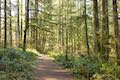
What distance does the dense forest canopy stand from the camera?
17075 mm

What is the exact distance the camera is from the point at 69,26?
131 ft

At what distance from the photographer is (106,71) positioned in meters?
13.6

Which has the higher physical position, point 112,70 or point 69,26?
point 69,26

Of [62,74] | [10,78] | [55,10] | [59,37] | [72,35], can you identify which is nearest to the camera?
[10,78]

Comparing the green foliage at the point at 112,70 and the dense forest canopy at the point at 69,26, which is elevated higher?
the dense forest canopy at the point at 69,26

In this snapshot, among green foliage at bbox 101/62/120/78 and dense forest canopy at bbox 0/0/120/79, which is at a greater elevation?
dense forest canopy at bbox 0/0/120/79

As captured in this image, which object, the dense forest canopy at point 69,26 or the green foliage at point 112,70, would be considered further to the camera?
the dense forest canopy at point 69,26

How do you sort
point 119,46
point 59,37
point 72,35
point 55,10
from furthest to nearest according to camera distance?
point 59,37 → point 55,10 → point 72,35 → point 119,46

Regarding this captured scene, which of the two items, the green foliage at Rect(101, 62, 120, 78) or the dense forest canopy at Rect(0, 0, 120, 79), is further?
the dense forest canopy at Rect(0, 0, 120, 79)

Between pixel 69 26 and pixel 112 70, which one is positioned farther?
pixel 69 26

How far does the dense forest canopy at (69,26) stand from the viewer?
1708 cm

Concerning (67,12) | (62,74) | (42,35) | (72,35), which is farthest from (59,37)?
(62,74)

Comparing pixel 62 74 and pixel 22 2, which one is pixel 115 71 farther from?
pixel 22 2

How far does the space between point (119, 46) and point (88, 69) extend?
2.28m
